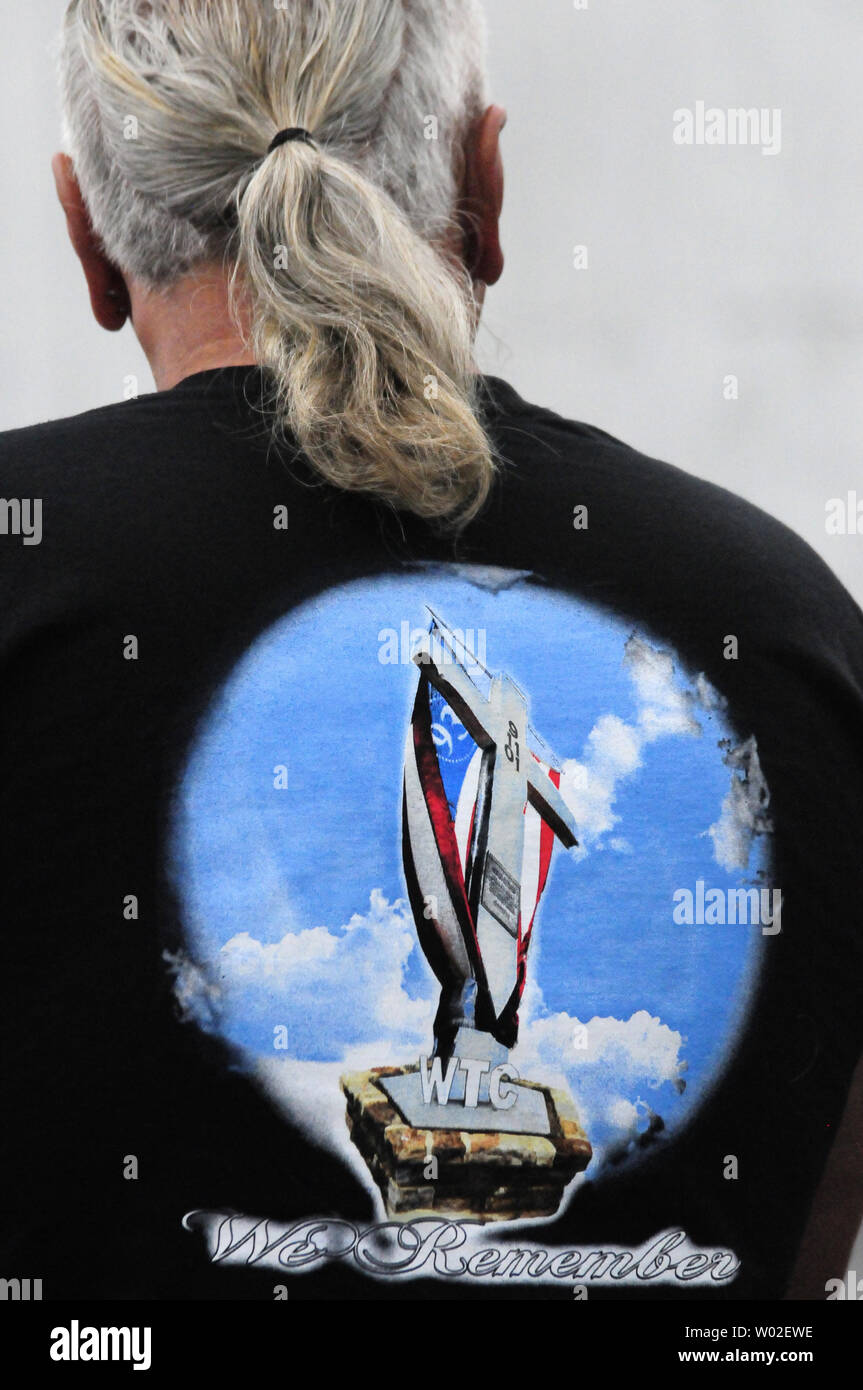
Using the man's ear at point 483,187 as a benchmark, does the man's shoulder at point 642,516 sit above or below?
below

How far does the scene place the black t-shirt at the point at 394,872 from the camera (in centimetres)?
110

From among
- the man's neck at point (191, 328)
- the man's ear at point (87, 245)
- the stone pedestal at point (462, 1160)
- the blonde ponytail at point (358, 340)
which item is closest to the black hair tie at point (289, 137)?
the blonde ponytail at point (358, 340)

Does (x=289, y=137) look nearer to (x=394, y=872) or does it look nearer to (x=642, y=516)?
(x=642, y=516)

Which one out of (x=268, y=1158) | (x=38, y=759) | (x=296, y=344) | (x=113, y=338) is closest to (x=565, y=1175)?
(x=268, y=1158)

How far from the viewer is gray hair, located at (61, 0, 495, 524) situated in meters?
1.19

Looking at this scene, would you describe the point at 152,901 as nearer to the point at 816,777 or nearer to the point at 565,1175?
the point at 565,1175

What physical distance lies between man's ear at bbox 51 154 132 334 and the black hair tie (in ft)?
0.82

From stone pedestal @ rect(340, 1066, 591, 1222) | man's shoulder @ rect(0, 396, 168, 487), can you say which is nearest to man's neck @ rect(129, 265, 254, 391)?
man's shoulder @ rect(0, 396, 168, 487)

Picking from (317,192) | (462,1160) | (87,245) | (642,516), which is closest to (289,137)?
(317,192)

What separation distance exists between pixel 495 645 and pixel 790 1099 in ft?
1.48

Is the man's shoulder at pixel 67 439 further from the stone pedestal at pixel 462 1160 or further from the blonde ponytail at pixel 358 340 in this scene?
the stone pedestal at pixel 462 1160

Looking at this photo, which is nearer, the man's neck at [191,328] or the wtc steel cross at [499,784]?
the wtc steel cross at [499,784]

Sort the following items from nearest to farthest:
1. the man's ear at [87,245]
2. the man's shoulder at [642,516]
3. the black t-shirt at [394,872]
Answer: the black t-shirt at [394,872], the man's shoulder at [642,516], the man's ear at [87,245]

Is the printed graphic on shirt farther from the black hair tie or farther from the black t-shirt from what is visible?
the black hair tie
